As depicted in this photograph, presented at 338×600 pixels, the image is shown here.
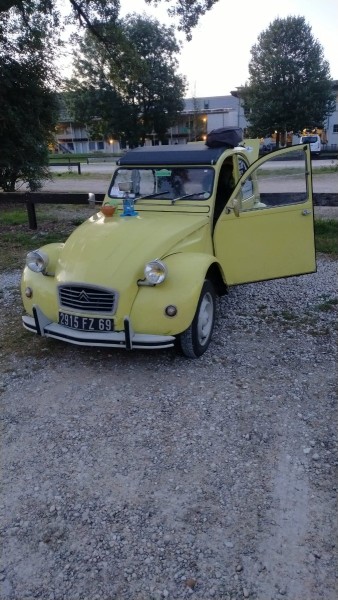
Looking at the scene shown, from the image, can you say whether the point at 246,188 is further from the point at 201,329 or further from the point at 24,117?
the point at 24,117

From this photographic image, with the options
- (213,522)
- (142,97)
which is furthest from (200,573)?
(142,97)

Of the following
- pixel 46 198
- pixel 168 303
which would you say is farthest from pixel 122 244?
pixel 46 198

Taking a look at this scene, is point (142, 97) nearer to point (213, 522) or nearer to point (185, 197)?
point (185, 197)

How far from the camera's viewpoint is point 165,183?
18.0 ft

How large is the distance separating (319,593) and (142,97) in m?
44.4

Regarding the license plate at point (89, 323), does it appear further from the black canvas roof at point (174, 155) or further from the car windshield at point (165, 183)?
the black canvas roof at point (174, 155)

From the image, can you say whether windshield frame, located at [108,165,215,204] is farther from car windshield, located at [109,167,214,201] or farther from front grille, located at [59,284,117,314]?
front grille, located at [59,284,117,314]

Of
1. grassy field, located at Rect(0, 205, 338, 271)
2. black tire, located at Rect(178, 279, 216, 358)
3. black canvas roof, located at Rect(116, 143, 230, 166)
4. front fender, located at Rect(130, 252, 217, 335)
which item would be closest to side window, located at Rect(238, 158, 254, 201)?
black canvas roof, located at Rect(116, 143, 230, 166)

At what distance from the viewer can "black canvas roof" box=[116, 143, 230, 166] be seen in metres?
5.34

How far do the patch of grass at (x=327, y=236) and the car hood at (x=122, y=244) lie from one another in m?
3.99

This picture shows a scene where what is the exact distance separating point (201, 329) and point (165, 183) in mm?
2031

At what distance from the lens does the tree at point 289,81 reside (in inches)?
1501

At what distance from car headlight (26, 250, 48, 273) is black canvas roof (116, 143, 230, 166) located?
1.81 metres

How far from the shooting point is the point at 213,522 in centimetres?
266
